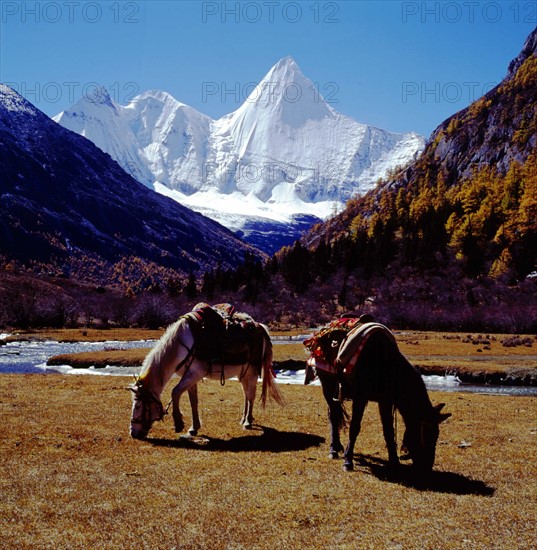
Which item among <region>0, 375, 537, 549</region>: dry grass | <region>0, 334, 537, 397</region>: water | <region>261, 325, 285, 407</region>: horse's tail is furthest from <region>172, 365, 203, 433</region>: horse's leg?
<region>0, 334, 537, 397</region>: water

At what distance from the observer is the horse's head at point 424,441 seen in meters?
9.14

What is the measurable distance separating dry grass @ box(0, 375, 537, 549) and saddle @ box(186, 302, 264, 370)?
68.3 inches

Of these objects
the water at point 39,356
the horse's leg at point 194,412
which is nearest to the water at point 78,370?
the water at point 39,356

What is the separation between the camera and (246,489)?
8.33 meters

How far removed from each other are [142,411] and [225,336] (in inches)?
96.6

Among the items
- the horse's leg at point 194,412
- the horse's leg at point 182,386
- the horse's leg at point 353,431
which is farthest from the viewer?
the horse's leg at point 194,412

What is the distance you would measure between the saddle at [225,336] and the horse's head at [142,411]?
1379 mm

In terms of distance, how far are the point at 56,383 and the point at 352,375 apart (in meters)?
14.7

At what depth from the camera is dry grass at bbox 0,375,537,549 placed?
664cm

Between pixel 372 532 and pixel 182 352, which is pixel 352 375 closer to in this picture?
pixel 372 532

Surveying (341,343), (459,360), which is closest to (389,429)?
(341,343)

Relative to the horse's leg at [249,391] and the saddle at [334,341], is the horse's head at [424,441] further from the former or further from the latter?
the horse's leg at [249,391]

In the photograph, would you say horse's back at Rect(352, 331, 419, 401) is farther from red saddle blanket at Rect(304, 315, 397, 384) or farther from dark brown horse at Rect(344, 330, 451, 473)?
red saddle blanket at Rect(304, 315, 397, 384)

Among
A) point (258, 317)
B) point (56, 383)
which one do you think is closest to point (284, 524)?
point (56, 383)
